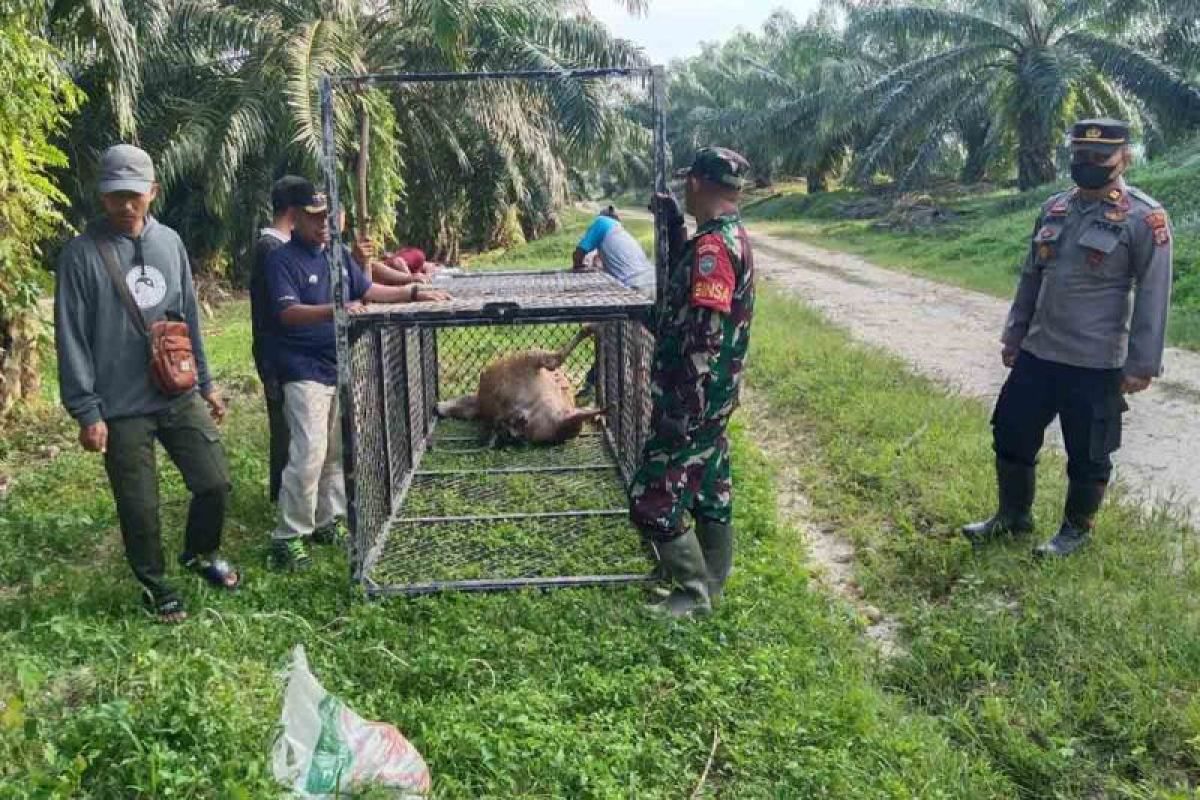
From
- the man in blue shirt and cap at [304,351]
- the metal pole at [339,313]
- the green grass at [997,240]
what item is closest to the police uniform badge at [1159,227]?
the man in blue shirt and cap at [304,351]

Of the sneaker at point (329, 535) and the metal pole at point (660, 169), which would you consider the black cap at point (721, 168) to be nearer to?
the metal pole at point (660, 169)

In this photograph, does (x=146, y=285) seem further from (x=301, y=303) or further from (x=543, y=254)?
(x=543, y=254)

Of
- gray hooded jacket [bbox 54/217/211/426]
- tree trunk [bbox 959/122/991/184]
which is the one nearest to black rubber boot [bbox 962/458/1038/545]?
gray hooded jacket [bbox 54/217/211/426]

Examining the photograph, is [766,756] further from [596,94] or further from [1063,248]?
[596,94]

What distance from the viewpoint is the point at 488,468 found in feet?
20.3

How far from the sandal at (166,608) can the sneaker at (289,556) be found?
0.58 metres

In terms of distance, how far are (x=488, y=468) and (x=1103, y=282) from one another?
11.4ft

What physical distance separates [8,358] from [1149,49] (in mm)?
19941

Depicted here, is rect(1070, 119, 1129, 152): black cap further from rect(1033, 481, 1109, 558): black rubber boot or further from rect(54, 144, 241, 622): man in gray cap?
rect(54, 144, 241, 622): man in gray cap

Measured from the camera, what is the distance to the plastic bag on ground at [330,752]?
8.35ft

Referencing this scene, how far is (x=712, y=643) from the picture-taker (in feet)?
12.2

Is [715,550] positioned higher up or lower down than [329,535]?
higher up

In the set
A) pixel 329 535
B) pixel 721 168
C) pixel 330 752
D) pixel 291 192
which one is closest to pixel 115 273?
pixel 291 192

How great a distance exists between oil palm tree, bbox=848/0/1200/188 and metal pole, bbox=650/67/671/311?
55.1ft
